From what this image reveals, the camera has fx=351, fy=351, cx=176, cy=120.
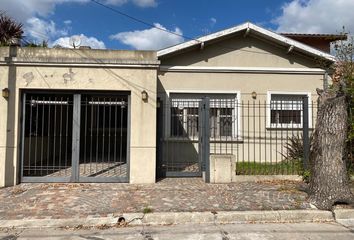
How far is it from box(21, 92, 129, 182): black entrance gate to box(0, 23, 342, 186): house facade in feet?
0.09

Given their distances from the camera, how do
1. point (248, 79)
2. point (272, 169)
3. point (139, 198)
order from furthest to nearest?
point (248, 79), point (272, 169), point (139, 198)

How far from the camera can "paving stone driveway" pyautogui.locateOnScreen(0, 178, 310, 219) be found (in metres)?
6.66

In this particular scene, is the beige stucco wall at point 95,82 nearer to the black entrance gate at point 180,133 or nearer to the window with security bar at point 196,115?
the black entrance gate at point 180,133

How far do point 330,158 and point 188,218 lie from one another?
3.13 meters

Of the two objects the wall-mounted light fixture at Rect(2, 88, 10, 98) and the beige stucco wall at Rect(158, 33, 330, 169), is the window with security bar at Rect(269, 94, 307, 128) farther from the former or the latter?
the wall-mounted light fixture at Rect(2, 88, 10, 98)

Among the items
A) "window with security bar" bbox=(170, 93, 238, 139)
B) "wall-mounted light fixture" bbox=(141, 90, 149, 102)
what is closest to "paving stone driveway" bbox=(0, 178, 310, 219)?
"wall-mounted light fixture" bbox=(141, 90, 149, 102)

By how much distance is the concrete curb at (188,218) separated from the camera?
6.04m

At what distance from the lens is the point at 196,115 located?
12000 mm

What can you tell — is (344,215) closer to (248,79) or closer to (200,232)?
(200,232)

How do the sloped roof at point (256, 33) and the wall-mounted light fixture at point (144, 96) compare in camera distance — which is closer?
the wall-mounted light fixture at point (144, 96)

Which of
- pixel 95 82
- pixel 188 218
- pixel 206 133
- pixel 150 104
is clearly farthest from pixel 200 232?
pixel 95 82

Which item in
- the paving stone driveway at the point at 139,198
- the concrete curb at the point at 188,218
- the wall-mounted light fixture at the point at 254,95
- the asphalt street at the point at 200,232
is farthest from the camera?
the wall-mounted light fixture at the point at 254,95

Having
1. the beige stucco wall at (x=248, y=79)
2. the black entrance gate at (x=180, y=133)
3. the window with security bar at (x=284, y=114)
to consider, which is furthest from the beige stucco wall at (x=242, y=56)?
the black entrance gate at (x=180, y=133)

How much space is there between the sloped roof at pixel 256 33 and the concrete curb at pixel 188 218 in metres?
6.90
